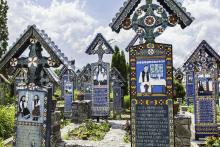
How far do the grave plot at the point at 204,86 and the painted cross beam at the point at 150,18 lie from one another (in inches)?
172

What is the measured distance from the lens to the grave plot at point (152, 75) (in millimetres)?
8008

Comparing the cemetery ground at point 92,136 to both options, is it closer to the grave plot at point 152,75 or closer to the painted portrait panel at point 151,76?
the grave plot at point 152,75

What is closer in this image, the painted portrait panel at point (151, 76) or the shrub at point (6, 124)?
the painted portrait panel at point (151, 76)

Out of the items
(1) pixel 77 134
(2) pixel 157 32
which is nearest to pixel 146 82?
(2) pixel 157 32

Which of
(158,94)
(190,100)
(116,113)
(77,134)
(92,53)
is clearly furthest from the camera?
(190,100)

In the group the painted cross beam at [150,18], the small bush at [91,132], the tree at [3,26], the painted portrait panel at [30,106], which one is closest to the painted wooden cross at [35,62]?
the painted portrait panel at [30,106]

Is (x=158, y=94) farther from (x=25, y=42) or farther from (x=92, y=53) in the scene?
(x=92, y=53)

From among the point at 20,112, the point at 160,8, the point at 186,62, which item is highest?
the point at 160,8

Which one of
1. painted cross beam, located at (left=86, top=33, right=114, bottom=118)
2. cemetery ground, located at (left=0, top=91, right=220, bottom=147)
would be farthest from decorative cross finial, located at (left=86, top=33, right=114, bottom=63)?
cemetery ground, located at (left=0, top=91, right=220, bottom=147)

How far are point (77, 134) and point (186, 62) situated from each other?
4458mm

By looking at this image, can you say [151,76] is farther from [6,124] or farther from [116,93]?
[116,93]

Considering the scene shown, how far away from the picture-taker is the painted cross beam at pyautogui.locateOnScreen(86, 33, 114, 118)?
1641 cm

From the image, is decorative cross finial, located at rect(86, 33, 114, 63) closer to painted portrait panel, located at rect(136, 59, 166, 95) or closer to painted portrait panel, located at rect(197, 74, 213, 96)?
painted portrait panel, located at rect(197, 74, 213, 96)

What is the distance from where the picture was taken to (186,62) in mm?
12312
